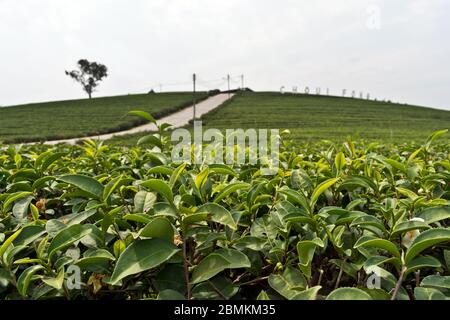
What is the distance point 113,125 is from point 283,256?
2746cm

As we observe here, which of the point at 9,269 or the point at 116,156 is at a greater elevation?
the point at 116,156

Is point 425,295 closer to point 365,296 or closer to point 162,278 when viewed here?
point 365,296

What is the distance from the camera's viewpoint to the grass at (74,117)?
23658mm

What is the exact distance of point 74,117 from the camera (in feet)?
105

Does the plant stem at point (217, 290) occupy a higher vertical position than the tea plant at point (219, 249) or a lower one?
lower

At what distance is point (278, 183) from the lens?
4.45ft
